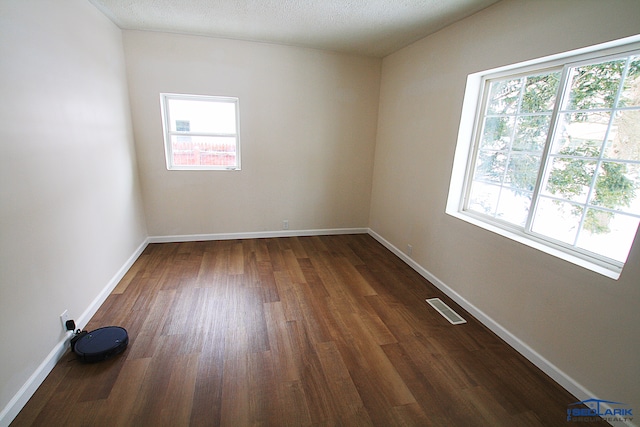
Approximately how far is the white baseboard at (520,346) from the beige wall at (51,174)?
10.5ft

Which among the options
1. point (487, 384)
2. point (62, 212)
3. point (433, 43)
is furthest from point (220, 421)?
point (433, 43)

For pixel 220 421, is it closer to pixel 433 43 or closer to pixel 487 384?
pixel 487 384

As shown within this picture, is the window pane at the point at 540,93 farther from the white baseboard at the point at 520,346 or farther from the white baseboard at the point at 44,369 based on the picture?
the white baseboard at the point at 44,369

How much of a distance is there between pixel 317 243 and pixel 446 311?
2057 millimetres

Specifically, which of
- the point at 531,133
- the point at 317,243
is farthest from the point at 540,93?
the point at 317,243

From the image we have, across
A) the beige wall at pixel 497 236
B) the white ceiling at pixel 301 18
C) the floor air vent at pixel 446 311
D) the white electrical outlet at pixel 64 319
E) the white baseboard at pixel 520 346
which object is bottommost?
the floor air vent at pixel 446 311

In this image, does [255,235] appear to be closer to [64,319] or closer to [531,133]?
[64,319]

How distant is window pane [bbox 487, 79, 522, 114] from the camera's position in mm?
2338

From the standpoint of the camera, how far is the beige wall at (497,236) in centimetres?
159

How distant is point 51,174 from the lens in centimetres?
189

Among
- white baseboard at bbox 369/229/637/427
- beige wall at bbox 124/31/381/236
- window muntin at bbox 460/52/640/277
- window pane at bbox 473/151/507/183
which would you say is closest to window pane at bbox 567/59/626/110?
window muntin at bbox 460/52/640/277

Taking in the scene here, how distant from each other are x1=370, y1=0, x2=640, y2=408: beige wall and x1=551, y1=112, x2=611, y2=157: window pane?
0.44 meters

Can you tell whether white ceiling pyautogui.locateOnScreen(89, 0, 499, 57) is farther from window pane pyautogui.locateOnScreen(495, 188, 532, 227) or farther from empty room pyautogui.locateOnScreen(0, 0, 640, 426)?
window pane pyautogui.locateOnScreen(495, 188, 532, 227)

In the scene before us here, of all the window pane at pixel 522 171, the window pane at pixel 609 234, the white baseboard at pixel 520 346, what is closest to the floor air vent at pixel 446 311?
the white baseboard at pixel 520 346
